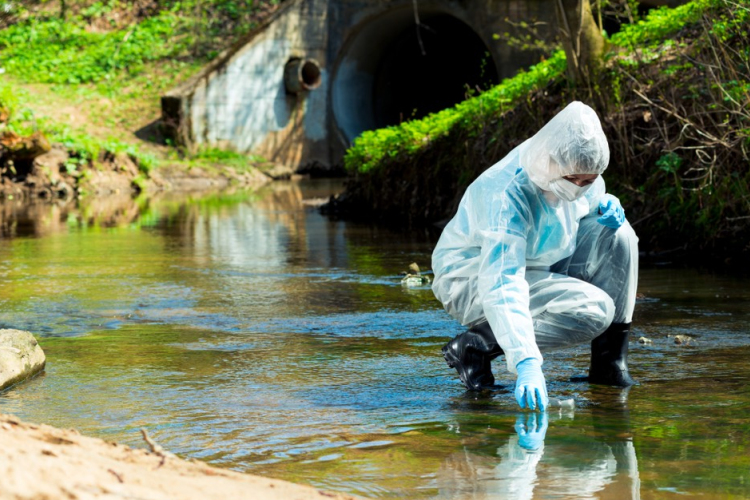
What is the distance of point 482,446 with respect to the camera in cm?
392

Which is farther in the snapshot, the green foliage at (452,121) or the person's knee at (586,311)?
the green foliage at (452,121)

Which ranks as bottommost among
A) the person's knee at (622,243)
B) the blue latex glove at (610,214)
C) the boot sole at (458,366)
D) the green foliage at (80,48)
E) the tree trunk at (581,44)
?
the boot sole at (458,366)

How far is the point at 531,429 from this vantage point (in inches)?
162

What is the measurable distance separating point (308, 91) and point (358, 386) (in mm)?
22324

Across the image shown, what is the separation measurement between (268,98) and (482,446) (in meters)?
22.8

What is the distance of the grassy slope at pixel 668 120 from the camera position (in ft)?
28.2

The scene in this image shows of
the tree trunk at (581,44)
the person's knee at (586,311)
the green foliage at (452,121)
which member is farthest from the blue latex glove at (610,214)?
the green foliage at (452,121)

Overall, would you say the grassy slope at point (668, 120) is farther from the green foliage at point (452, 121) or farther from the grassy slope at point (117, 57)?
the grassy slope at point (117, 57)

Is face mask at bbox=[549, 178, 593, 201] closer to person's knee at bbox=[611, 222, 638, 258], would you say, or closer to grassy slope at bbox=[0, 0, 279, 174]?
person's knee at bbox=[611, 222, 638, 258]

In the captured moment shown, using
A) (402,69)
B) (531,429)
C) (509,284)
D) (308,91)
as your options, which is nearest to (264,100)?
(308,91)

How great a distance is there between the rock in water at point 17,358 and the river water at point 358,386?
0.08m

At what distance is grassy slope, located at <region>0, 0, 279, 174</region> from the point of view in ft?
81.0

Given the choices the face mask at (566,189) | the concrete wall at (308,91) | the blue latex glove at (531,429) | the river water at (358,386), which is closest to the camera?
the river water at (358,386)

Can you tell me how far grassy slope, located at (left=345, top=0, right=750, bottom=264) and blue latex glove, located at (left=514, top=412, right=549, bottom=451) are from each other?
4469 millimetres
